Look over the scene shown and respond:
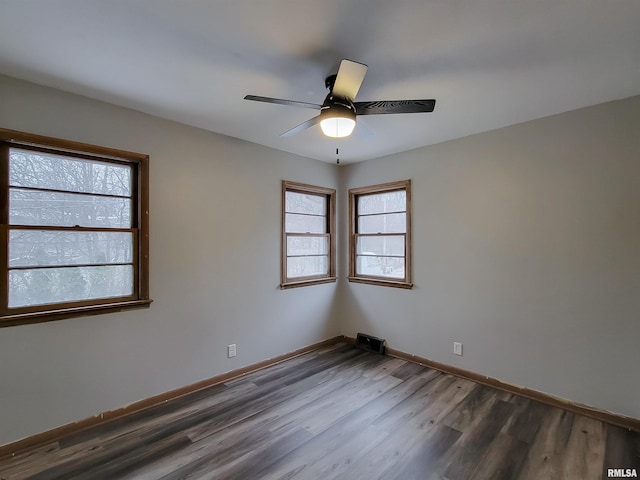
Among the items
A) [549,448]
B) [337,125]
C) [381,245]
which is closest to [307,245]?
[381,245]

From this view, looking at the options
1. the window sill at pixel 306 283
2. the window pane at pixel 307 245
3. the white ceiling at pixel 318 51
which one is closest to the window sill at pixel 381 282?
the window sill at pixel 306 283

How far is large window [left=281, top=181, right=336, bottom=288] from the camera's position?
387cm

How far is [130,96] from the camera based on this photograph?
236 centimetres

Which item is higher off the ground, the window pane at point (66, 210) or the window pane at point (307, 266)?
the window pane at point (66, 210)

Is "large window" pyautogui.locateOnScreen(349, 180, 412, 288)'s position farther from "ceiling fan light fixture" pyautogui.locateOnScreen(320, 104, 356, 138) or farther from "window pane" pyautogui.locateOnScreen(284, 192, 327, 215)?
"ceiling fan light fixture" pyautogui.locateOnScreen(320, 104, 356, 138)

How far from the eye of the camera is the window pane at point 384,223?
3854 millimetres

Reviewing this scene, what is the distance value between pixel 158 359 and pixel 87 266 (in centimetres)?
100

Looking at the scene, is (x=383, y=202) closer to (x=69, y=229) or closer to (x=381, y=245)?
(x=381, y=245)

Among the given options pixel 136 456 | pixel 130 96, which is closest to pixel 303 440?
pixel 136 456

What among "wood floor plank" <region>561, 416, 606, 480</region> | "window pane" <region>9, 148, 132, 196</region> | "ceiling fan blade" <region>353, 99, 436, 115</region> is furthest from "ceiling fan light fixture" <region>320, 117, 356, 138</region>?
"wood floor plank" <region>561, 416, 606, 480</region>

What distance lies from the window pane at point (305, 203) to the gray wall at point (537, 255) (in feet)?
3.83

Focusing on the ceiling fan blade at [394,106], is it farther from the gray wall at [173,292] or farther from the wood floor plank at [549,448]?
the wood floor plank at [549,448]

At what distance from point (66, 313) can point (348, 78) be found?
258 centimetres

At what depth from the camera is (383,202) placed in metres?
4.07
